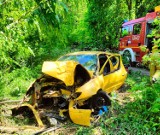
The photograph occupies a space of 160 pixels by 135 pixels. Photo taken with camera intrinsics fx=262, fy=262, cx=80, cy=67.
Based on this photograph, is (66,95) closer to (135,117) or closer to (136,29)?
(135,117)

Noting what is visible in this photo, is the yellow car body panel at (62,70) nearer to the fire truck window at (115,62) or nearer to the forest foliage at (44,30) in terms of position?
the forest foliage at (44,30)

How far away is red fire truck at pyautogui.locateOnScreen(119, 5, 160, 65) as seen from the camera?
13656 mm

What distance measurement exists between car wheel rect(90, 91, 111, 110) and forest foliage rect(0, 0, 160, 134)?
676 mm

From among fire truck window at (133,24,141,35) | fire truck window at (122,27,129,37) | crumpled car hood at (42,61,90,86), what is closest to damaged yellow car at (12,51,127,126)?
crumpled car hood at (42,61,90,86)

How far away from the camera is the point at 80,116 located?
569 cm

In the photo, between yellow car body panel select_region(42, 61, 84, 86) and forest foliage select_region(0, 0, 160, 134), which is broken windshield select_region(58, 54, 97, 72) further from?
yellow car body panel select_region(42, 61, 84, 86)

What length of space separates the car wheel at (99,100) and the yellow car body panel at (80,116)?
67cm

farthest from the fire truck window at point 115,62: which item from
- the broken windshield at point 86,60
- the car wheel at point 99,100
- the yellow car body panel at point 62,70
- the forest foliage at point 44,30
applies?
the yellow car body panel at point 62,70

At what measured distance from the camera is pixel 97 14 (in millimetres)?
19438

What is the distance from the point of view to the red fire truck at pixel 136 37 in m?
13.7

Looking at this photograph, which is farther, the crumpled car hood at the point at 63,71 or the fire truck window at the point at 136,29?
the fire truck window at the point at 136,29

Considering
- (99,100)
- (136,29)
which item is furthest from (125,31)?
(99,100)

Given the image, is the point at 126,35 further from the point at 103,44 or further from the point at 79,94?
the point at 79,94

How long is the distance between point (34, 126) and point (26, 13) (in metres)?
2.81
